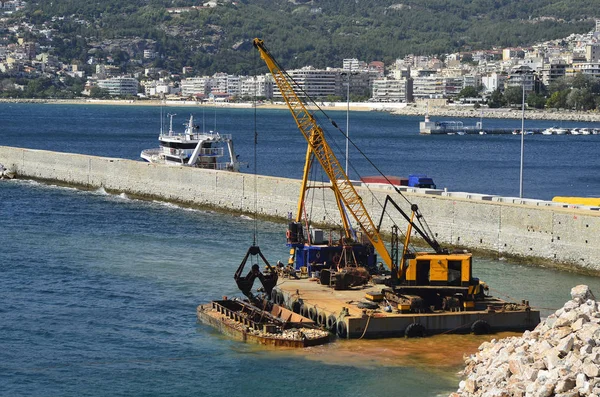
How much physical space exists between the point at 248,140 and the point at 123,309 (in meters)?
97.6

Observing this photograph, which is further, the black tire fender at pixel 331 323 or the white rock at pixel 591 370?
the black tire fender at pixel 331 323

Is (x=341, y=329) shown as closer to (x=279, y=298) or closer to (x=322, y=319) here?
(x=322, y=319)

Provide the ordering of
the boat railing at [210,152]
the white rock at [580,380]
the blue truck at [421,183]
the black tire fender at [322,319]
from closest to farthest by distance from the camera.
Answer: the white rock at [580,380] → the black tire fender at [322,319] → the blue truck at [421,183] → the boat railing at [210,152]

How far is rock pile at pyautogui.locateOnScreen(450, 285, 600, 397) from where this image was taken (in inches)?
800

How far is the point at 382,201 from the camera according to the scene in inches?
1879

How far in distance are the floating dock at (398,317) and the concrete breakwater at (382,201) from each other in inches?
345

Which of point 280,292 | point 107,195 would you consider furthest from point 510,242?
point 107,195

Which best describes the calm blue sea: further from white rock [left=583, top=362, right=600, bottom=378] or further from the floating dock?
white rock [left=583, top=362, right=600, bottom=378]

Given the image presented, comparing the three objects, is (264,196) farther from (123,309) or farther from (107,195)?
(123,309)

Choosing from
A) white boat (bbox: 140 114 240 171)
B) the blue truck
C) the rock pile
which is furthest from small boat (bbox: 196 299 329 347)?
white boat (bbox: 140 114 240 171)

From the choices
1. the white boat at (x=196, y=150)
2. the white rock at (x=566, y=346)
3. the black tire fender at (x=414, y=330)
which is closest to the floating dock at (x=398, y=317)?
the black tire fender at (x=414, y=330)

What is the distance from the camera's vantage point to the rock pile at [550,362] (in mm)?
20312

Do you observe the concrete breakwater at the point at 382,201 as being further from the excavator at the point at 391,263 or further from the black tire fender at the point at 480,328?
the black tire fender at the point at 480,328

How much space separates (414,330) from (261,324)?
146 inches
